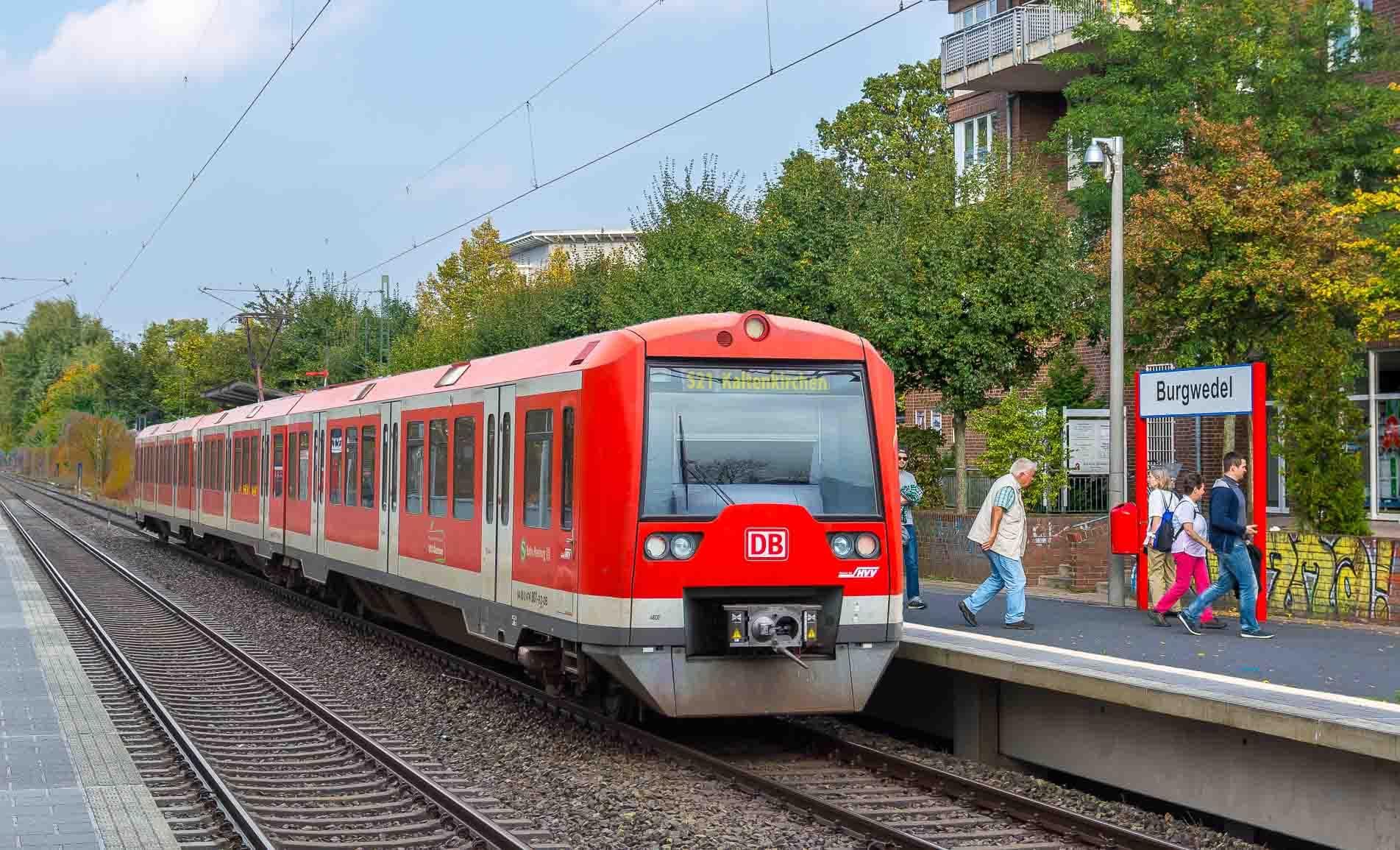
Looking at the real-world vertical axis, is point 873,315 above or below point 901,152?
below

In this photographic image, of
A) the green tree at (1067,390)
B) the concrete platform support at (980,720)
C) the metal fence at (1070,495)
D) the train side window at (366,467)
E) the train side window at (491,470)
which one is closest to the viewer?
the concrete platform support at (980,720)

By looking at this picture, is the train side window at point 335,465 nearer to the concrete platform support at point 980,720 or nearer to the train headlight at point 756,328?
the train headlight at point 756,328

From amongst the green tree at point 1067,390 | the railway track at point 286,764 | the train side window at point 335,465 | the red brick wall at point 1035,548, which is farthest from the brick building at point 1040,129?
the railway track at point 286,764

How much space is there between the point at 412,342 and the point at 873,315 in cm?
3231

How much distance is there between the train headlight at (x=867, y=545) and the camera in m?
10.9

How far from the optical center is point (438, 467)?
14781 millimetres

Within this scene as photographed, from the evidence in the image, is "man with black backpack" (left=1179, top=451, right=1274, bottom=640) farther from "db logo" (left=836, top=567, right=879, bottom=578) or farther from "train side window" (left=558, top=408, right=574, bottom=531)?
"train side window" (left=558, top=408, right=574, bottom=531)

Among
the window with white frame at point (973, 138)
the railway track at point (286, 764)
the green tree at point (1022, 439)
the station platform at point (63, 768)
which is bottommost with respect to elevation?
the railway track at point (286, 764)

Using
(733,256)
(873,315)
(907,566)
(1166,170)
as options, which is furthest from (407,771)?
(733,256)

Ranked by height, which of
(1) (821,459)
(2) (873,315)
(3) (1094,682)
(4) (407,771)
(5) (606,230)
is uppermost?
(5) (606,230)

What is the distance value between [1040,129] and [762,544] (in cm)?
2740

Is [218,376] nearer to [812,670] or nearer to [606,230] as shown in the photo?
[606,230]

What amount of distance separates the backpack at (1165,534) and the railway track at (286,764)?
22.9 ft

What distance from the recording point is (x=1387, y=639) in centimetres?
1296
